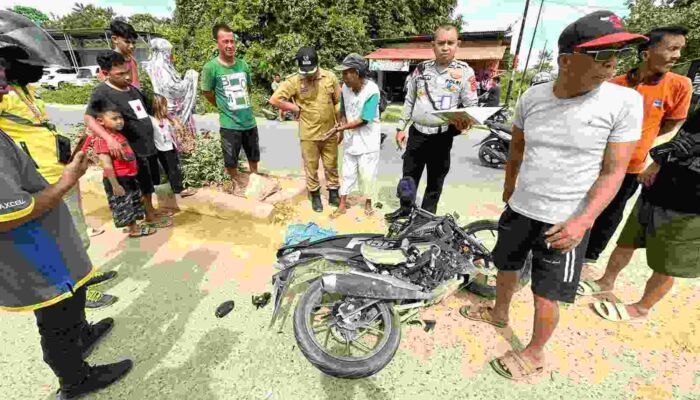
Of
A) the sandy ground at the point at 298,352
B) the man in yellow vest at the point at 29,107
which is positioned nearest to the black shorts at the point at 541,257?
the sandy ground at the point at 298,352

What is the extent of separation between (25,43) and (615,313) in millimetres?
3975

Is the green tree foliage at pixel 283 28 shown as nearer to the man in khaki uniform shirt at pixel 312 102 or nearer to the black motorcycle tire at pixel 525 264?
the man in khaki uniform shirt at pixel 312 102

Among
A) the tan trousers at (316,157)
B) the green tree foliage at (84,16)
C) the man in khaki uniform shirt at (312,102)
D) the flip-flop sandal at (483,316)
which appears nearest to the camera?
the flip-flop sandal at (483,316)

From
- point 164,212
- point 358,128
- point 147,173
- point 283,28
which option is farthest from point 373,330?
point 283,28

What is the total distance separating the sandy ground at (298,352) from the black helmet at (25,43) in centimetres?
181

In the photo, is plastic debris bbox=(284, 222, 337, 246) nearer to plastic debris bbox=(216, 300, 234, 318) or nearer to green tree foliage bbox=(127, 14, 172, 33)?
plastic debris bbox=(216, 300, 234, 318)

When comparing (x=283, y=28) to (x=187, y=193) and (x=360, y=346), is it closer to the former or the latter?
(x=187, y=193)

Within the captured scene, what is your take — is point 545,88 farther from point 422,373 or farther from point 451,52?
point 422,373

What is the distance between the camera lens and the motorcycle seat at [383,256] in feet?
7.28

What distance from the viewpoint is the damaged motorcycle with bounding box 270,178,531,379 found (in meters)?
2.05

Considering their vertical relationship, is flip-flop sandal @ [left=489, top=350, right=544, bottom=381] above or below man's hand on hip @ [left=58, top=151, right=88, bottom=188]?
below

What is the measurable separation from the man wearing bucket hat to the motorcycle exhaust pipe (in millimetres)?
1357

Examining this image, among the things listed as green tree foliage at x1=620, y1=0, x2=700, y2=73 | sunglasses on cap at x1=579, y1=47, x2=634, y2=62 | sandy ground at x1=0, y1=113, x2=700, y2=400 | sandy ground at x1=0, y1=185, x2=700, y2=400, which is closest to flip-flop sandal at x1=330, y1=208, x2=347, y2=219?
sandy ground at x1=0, y1=113, x2=700, y2=400

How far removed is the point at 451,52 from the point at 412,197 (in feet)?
5.44
